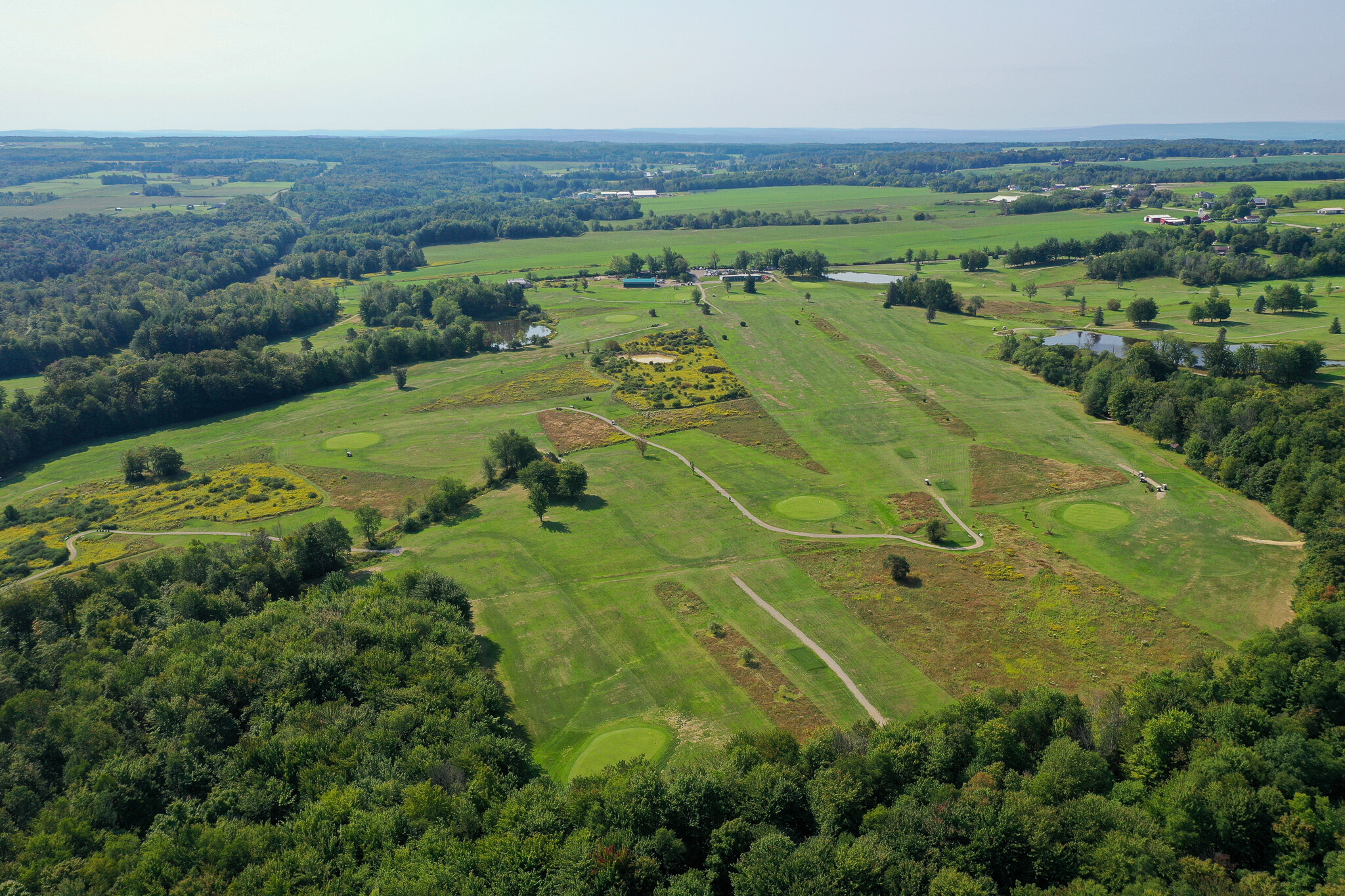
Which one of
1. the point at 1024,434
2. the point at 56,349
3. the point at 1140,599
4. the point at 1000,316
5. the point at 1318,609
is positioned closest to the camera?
the point at 1318,609

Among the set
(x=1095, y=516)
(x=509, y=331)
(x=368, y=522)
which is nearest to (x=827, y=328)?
(x=509, y=331)

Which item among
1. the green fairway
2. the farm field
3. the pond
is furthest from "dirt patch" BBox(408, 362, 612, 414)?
the green fairway

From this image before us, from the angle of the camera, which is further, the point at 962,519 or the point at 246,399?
the point at 246,399

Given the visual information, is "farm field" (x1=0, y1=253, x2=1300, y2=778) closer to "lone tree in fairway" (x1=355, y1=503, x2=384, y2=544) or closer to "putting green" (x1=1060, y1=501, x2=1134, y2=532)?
"putting green" (x1=1060, y1=501, x2=1134, y2=532)

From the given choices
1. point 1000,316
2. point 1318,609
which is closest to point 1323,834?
point 1318,609

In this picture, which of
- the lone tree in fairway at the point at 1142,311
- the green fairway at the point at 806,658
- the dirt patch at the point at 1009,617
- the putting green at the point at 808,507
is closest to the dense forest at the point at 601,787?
the dirt patch at the point at 1009,617

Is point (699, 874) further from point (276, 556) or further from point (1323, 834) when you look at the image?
point (276, 556)

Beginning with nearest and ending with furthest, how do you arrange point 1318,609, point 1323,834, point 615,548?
point 1323,834
point 1318,609
point 615,548
